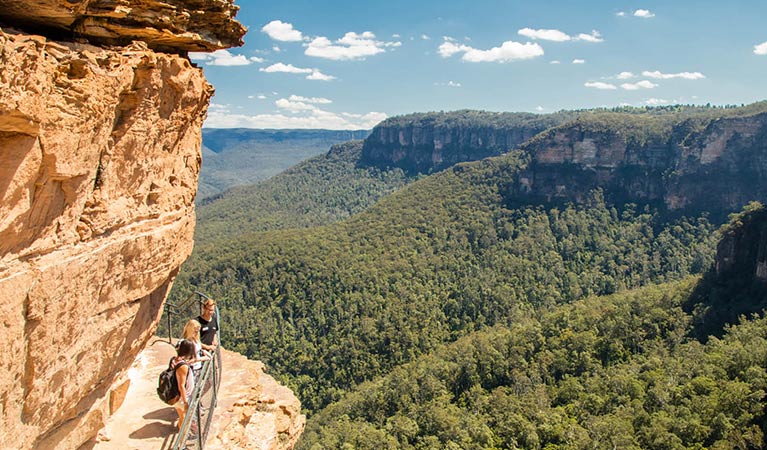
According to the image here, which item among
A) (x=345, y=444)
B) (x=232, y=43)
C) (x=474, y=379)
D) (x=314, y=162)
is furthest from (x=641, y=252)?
(x=314, y=162)

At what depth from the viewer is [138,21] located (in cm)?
779

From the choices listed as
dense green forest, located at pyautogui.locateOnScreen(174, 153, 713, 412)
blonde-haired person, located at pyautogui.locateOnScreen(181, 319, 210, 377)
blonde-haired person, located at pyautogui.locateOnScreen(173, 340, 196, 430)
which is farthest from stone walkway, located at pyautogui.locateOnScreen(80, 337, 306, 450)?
dense green forest, located at pyautogui.locateOnScreen(174, 153, 713, 412)

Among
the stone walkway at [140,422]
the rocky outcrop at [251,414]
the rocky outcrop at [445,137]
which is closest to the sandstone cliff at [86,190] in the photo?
the stone walkway at [140,422]

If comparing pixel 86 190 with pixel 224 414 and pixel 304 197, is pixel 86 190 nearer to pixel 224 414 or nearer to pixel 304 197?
pixel 224 414

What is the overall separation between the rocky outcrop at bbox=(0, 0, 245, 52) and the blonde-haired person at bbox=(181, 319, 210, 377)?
5081mm

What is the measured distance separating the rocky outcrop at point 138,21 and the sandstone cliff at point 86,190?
0.03 meters

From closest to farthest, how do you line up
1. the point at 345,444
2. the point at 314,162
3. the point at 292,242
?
the point at 345,444, the point at 292,242, the point at 314,162

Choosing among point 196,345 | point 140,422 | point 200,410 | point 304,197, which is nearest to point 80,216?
point 196,345

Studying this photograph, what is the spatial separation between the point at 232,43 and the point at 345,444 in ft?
104

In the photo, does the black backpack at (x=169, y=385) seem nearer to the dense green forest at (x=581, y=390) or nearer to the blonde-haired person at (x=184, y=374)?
the blonde-haired person at (x=184, y=374)

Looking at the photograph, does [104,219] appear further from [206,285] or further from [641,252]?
[641,252]

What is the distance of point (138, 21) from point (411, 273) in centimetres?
7556

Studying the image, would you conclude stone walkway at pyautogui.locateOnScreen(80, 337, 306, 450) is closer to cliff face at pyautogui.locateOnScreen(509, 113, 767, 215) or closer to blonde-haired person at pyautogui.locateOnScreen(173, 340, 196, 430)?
blonde-haired person at pyautogui.locateOnScreen(173, 340, 196, 430)

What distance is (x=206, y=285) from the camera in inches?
3041
